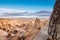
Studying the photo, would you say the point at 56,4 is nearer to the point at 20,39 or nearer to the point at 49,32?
the point at 49,32

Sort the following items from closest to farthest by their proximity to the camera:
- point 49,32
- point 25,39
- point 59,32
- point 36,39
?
point 59,32
point 49,32
point 36,39
point 25,39

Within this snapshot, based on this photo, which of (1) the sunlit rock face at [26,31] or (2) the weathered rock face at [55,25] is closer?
(2) the weathered rock face at [55,25]

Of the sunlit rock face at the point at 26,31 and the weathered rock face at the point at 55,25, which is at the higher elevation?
the weathered rock face at the point at 55,25

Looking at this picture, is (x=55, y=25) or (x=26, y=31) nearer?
(x=55, y=25)

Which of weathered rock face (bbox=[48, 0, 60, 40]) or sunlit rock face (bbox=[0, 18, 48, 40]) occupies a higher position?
weathered rock face (bbox=[48, 0, 60, 40])

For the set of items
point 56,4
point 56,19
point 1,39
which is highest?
point 56,4

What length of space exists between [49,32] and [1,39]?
6267 mm

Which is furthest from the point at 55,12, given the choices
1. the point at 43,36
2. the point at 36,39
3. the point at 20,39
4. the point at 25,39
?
the point at 20,39

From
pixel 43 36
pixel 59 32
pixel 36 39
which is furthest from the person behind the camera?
pixel 36 39

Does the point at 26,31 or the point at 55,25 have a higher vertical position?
the point at 55,25

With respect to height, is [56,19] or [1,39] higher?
[56,19]

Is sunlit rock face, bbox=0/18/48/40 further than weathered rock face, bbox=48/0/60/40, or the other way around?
sunlit rock face, bbox=0/18/48/40

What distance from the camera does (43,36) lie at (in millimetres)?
4879

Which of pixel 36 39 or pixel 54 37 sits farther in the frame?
pixel 36 39
